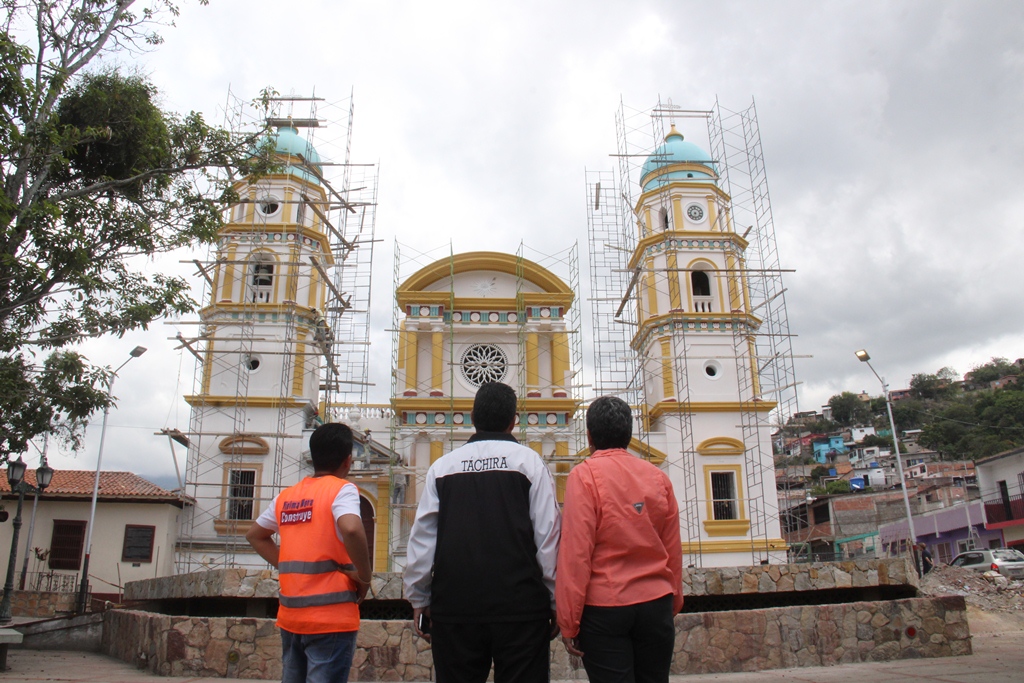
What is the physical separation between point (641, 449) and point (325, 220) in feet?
39.0

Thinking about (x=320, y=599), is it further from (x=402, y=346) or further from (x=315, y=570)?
(x=402, y=346)

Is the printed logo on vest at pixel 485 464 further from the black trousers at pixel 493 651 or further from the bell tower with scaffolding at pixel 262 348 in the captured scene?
the bell tower with scaffolding at pixel 262 348

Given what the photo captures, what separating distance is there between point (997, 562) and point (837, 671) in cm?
1376

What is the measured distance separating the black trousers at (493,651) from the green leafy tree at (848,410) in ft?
321

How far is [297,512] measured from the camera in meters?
4.23

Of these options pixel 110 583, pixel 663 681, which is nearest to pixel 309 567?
pixel 663 681

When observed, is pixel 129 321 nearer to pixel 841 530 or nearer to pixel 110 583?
pixel 110 583

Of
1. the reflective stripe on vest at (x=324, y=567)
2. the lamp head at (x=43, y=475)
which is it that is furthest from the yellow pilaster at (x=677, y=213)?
the reflective stripe on vest at (x=324, y=567)

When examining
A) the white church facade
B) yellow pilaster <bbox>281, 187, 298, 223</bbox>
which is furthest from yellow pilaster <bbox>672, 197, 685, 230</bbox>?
yellow pilaster <bbox>281, 187, 298, 223</bbox>

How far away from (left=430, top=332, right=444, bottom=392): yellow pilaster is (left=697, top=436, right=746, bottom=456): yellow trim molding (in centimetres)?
758

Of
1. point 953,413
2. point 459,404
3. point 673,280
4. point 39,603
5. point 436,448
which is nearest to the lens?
point 39,603

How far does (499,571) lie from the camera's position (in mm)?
3746

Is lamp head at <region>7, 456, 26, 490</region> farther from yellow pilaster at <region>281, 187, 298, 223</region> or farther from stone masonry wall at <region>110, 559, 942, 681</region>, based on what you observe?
yellow pilaster at <region>281, 187, 298, 223</region>

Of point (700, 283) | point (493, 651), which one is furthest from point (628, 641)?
point (700, 283)
